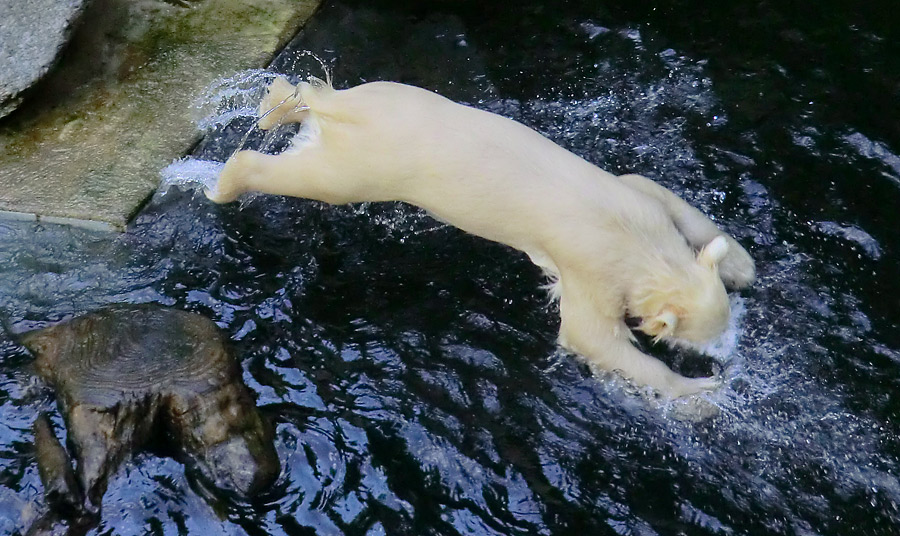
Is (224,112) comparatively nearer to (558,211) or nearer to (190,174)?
(190,174)

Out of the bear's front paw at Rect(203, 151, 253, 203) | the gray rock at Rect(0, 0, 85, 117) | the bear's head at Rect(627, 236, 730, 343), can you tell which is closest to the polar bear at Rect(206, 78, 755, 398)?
the bear's head at Rect(627, 236, 730, 343)

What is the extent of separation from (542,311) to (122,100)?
3019mm

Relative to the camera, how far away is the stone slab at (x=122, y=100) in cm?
490

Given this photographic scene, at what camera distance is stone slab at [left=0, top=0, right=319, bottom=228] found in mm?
4902

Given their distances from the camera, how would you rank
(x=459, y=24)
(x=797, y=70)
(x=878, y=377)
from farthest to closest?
1. (x=459, y=24)
2. (x=797, y=70)
3. (x=878, y=377)

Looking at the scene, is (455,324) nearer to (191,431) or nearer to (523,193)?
(523,193)

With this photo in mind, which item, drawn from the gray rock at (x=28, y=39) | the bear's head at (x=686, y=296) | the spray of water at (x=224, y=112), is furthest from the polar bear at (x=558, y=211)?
the gray rock at (x=28, y=39)

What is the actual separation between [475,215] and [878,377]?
6.71ft

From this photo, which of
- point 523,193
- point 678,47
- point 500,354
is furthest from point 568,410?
point 678,47

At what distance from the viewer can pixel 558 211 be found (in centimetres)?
387

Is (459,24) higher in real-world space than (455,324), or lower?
higher

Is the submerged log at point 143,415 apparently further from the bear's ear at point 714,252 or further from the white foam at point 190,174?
the bear's ear at point 714,252

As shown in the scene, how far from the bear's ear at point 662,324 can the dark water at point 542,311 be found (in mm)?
322

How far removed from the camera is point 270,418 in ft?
12.7
